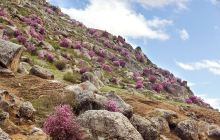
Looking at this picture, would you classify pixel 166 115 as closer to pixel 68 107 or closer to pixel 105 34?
pixel 68 107

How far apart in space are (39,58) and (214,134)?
18.6 m

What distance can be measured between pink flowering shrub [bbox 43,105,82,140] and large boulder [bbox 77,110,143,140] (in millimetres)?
1074

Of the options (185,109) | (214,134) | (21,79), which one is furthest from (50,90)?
(185,109)

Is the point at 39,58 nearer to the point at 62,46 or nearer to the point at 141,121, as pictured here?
the point at 62,46

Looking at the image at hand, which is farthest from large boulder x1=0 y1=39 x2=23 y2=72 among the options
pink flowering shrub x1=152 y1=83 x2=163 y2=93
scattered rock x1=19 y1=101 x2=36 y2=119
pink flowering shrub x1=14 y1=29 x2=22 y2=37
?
pink flowering shrub x1=152 y1=83 x2=163 y2=93

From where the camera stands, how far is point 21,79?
24812 millimetres

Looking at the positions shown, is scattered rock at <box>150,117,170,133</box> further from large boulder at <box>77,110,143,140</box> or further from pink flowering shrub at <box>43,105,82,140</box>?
pink flowering shrub at <box>43,105,82,140</box>

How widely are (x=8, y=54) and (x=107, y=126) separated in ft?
30.6

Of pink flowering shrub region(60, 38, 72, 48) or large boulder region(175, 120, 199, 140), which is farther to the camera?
pink flowering shrub region(60, 38, 72, 48)

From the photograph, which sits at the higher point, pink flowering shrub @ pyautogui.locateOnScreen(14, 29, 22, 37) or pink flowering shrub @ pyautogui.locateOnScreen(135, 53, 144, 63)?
pink flowering shrub @ pyautogui.locateOnScreen(135, 53, 144, 63)

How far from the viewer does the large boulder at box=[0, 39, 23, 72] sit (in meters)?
25.0

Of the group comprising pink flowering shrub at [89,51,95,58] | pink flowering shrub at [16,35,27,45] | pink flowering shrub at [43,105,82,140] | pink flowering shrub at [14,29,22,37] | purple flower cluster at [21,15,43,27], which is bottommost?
pink flowering shrub at [43,105,82,140]

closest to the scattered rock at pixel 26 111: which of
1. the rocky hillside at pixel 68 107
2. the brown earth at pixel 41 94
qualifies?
the rocky hillside at pixel 68 107

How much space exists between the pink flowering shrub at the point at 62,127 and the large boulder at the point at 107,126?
107 centimetres
